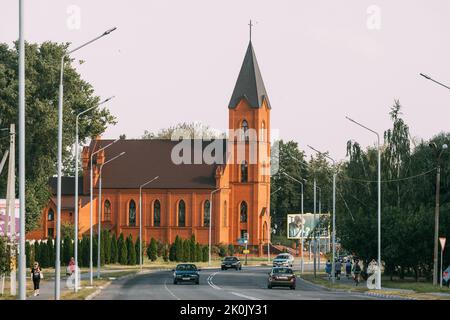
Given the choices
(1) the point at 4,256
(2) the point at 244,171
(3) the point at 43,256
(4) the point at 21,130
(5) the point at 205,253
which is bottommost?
(5) the point at 205,253

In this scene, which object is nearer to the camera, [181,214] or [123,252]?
[123,252]

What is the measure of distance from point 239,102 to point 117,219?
66.9 ft

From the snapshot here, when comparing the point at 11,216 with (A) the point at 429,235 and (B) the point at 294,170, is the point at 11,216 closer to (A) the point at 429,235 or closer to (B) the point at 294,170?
(A) the point at 429,235

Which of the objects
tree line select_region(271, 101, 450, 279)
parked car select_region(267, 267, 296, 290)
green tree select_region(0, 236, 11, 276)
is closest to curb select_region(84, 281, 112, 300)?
green tree select_region(0, 236, 11, 276)

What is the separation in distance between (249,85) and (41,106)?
5176 cm

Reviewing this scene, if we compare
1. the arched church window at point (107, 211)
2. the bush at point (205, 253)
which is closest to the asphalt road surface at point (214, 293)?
the bush at point (205, 253)

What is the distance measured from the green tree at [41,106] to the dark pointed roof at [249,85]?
42.7 meters

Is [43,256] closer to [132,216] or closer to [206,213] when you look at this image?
[206,213]

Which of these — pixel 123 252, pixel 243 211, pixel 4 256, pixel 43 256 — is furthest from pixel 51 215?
pixel 4 256

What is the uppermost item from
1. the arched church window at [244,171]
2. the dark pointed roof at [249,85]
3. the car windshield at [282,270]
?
the dark pointed roof at [249,85]

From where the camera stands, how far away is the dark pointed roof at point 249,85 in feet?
431

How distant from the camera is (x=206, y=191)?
431 feet

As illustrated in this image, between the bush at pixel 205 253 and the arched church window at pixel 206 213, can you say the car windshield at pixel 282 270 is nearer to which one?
the bush at pixel 205 253
